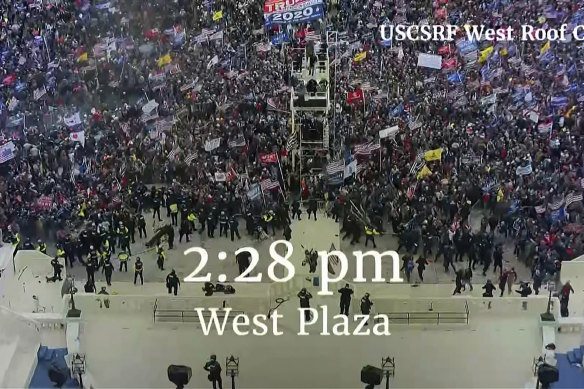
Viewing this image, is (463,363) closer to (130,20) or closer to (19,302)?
(19,302)

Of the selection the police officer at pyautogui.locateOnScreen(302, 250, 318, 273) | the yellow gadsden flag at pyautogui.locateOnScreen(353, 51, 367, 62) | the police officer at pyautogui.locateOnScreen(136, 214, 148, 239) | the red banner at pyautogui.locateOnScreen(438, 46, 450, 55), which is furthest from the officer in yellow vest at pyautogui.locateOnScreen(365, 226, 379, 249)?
the red banner at pyautogui.locateOnScreen(438, 46, 450, 55)

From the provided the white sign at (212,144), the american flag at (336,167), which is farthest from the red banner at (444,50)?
the white sign at (212,144)

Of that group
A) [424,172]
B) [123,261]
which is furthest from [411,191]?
[123,261]

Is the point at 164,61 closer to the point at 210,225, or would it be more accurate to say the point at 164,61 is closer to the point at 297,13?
the point at 297,13

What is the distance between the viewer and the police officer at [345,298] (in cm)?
1938

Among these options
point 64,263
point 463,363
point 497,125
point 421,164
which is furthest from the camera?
point 497,125

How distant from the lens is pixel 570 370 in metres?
18.6

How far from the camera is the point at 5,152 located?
23578 millimetres

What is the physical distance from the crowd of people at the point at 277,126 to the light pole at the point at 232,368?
13.3ft

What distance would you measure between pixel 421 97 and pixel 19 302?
35.1 ft

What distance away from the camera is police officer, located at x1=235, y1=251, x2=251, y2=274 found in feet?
69.8

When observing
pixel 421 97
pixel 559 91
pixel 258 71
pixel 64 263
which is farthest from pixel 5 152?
pixel 559 91

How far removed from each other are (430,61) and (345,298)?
9.71 m

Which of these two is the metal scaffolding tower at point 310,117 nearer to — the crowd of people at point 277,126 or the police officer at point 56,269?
the crowd of people at point 277,126
